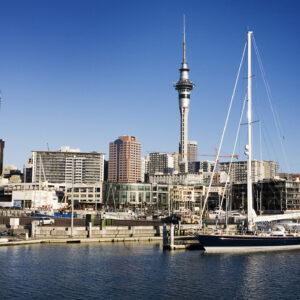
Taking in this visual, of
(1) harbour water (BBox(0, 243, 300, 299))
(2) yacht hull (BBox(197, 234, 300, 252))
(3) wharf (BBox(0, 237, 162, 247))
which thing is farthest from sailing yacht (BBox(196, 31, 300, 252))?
(3) wharf (BBox(0, 237, 162, 247))

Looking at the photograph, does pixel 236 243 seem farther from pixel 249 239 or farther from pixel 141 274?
pixel 141 274

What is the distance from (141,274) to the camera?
49.9 m

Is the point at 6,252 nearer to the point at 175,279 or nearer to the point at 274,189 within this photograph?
the point at 175,279

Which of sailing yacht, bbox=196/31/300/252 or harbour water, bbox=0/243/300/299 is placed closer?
harbour water, bbox=0/243/300/299

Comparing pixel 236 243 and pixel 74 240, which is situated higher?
pixel 236 243

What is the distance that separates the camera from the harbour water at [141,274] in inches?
1639

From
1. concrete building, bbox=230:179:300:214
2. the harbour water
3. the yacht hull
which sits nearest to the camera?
the harbour water

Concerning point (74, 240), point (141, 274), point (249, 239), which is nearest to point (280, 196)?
point (249, 239)

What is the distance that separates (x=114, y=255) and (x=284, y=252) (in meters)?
24.2

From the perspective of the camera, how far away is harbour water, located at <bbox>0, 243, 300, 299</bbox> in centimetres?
4162

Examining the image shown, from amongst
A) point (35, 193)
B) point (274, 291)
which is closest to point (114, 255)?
point (274, 291)

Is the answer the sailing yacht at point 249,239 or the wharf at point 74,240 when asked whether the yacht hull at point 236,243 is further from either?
the wharf at point 74,240

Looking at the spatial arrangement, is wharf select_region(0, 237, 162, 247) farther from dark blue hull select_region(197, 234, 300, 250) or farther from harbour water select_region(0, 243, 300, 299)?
dark blue hull select_region(197, 234, 300, 250)

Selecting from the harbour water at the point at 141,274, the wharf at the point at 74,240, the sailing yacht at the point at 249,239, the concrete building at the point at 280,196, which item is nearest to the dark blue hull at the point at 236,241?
the sailing yacht at the point at 249,239
